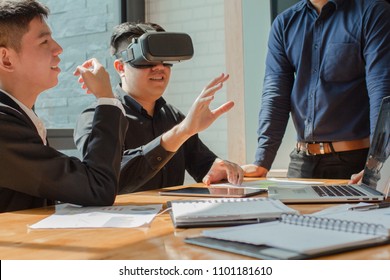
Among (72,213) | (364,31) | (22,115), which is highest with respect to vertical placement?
(364,31)

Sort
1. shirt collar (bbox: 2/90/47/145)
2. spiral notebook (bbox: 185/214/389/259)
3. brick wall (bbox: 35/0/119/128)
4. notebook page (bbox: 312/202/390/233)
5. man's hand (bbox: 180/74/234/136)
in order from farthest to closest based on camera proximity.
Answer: brick wall (bbox: 35/0/119/128) < man's hand (bbox: 180/74/234/136) < shirt collar (bbox: 2/90/47/145) < notebook page (bbox: 312/202/390/233) < spiral notebook (bbox: 185/214/389/259)

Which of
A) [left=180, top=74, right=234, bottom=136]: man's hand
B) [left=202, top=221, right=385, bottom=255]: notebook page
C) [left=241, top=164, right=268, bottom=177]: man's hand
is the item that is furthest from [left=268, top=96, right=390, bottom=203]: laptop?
[left=241, top=164, right=268, bottom=177]: man's hand

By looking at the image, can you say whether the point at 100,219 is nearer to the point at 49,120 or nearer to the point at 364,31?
the point at 364,31

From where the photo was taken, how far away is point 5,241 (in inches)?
37.2

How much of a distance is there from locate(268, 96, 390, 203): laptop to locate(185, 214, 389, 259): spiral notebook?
1.45ft

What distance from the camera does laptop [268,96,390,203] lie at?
1317 mm

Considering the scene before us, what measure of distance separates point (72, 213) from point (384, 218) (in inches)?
25.8

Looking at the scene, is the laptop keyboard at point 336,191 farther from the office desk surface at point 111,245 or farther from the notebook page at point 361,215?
the office desk surface at point 111,245

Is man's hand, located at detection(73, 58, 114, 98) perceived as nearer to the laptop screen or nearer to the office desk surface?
the office desk surface

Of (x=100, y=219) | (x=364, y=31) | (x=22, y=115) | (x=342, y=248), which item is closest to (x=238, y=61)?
(x=364, y=31)

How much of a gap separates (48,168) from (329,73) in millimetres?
1277

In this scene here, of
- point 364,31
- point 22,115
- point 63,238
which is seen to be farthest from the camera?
point 364,31

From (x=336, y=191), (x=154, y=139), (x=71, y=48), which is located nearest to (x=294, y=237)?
(x=336, y=191)

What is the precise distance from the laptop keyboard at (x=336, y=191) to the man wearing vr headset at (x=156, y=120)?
1.21 ft
